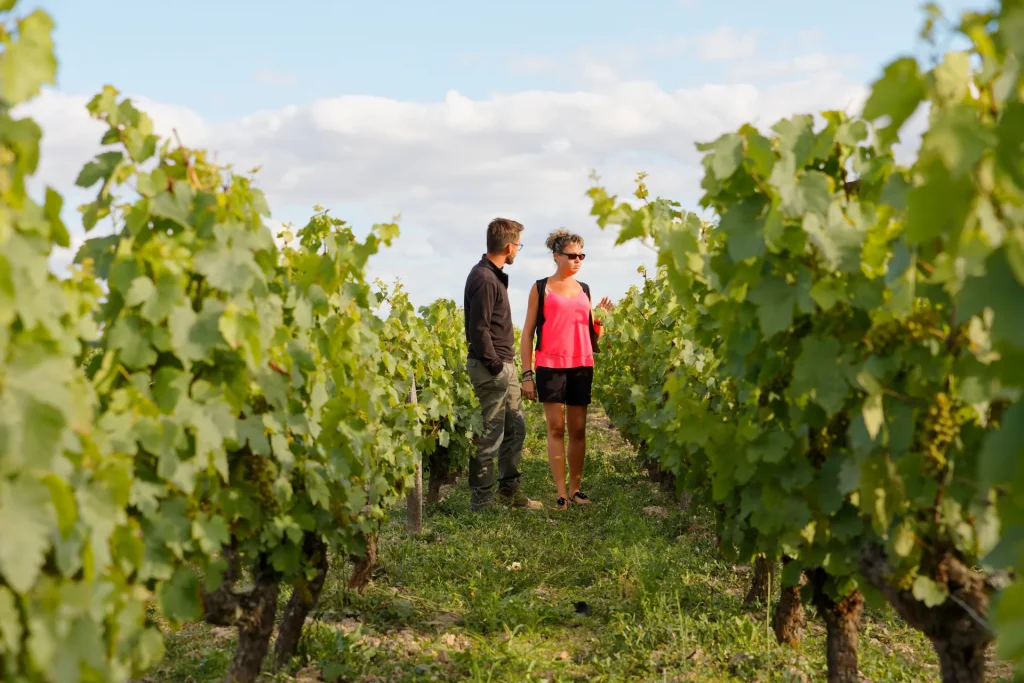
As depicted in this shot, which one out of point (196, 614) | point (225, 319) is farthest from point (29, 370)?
point (196, 614)

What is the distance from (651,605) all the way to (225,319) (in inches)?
130

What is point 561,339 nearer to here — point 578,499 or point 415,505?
point 578,499

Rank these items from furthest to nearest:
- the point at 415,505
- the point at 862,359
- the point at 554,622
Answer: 1. the point at 415,505
2. the point at 554,622
3. the point at 862,359

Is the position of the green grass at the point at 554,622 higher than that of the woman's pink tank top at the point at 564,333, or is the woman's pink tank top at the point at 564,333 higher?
the woman's pink tank top at the point at 564,333

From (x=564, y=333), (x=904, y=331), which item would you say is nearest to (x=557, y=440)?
(x=564, y=333)

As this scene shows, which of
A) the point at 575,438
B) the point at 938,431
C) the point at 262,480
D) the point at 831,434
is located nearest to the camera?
the point at 938,431

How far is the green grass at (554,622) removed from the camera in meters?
4.38

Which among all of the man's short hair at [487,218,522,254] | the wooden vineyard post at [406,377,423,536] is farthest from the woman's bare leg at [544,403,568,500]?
the man's short hair at [487,218,522,254]

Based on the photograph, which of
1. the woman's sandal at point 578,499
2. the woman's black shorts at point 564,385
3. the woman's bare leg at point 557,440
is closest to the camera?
the woman's black shorts at point 564,385

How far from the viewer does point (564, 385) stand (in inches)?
311

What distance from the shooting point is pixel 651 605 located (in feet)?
17.0

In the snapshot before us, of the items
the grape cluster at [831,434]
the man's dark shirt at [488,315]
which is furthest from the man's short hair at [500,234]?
the grape cluster at [831,434]

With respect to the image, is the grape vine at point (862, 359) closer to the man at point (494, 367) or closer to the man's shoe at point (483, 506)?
the man at point (494, 367)

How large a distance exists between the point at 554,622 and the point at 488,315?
3.15 m
